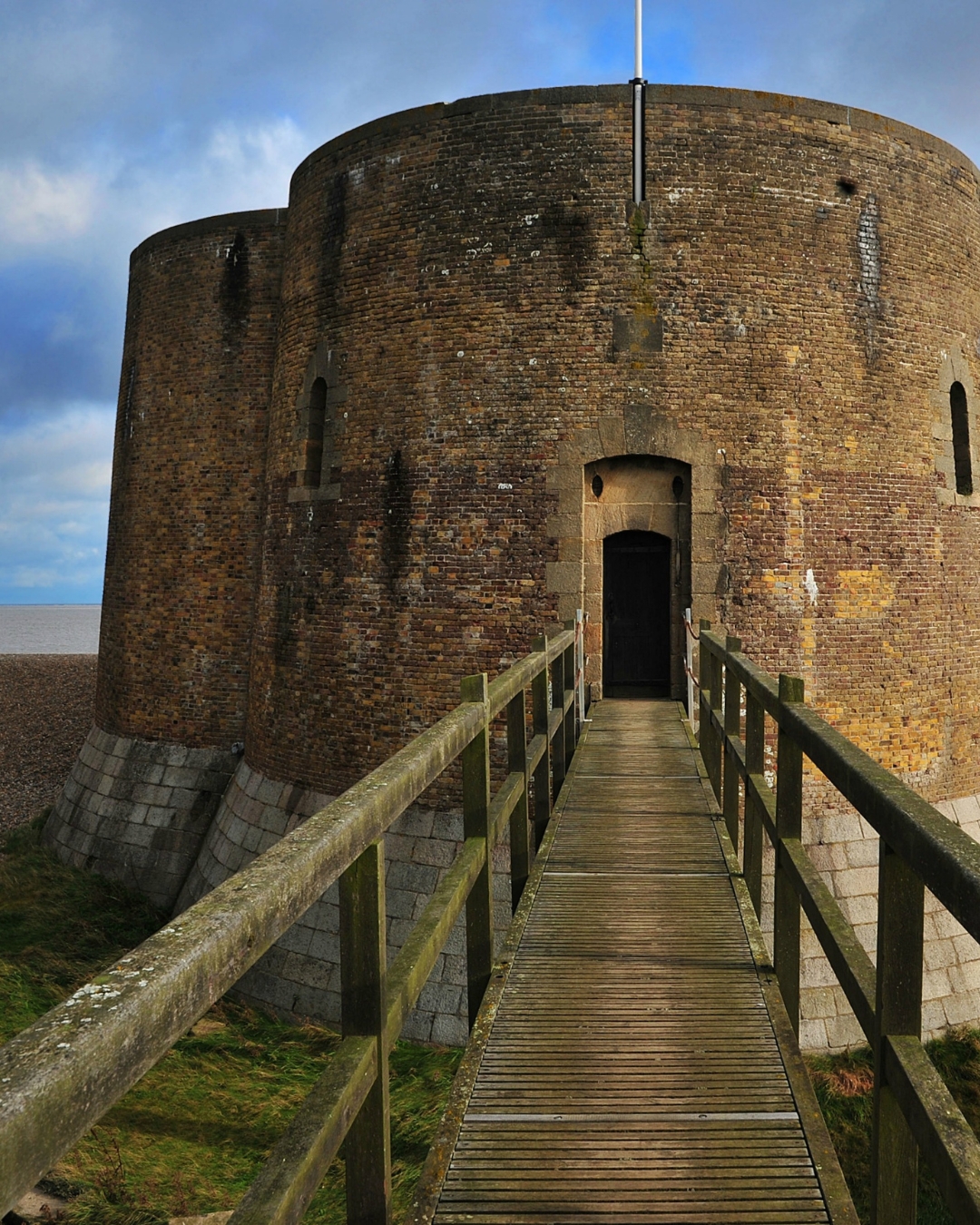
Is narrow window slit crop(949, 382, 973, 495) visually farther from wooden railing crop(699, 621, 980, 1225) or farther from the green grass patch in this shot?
wooden railing crop(699, 621, 980, 1225)

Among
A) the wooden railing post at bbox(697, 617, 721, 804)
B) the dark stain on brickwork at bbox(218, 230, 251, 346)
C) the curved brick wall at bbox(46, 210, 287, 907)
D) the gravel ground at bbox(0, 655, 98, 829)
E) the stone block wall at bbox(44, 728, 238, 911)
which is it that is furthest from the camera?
the gravel ground at bbox(0, 655, 98, 829)

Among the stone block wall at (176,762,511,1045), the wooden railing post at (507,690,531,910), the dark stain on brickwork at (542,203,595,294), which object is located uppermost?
the dark stain on brickwork at (542,203,595,294)

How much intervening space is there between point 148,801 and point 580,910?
9.82m

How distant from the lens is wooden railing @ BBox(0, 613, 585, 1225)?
1.02 metres

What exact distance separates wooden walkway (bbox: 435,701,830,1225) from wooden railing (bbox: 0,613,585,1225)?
43 centimetres

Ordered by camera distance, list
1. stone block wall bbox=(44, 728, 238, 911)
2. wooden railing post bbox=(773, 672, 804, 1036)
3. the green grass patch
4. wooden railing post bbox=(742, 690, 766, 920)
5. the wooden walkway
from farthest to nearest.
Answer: stone block wall bbox=(44, 728, 238, 911)
the green grass patch
wooden railing post bbox=(742, 690, 766, 920)
wooden railing post bbox=(773, 672, 804, 1036)
the wooden walkway

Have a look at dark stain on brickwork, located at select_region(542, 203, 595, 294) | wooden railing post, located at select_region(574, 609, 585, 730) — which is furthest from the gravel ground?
dark stain on brickwork, located at select_region(542, 203, 595, 294)

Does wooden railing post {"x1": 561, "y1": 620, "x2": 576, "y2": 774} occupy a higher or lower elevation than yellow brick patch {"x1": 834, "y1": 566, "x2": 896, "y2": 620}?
lower

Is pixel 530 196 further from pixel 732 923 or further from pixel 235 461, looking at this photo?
pixel 732 923

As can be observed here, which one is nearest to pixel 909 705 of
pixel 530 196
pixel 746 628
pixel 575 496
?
pixel 746 628

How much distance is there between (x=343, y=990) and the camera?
2070 mm

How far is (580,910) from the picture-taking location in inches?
178

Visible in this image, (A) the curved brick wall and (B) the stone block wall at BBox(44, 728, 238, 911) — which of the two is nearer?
(B) the stone block wall at BBox(44, 728, 238, 911)

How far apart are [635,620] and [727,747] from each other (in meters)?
5.65
